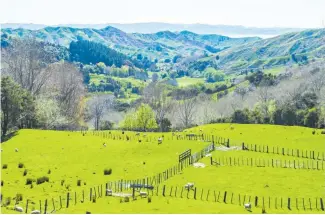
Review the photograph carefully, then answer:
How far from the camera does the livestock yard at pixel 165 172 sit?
45625 millimetres

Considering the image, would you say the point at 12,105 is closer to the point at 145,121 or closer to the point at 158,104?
the point at 145,121

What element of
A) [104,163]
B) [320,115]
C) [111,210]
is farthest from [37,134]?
[320,115]

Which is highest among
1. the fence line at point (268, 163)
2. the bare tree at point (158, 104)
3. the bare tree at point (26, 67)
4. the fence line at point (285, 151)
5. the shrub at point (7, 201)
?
the bare tree at point (26, 67)

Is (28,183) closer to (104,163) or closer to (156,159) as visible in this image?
(104,163)

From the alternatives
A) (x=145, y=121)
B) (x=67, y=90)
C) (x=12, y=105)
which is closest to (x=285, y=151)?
(x=12, y=105)

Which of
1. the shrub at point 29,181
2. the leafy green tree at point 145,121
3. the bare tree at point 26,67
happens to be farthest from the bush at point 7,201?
the leafy green tree at point 145,121

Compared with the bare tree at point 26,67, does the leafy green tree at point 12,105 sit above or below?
below

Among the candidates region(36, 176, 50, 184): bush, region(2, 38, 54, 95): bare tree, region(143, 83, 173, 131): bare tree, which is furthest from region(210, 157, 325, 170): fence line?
region(143, 83, 173, 131): bare tree

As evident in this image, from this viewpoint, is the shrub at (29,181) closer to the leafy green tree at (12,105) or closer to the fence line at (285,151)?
the leafy green tree at (12,105)

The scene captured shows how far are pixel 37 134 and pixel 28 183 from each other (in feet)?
115

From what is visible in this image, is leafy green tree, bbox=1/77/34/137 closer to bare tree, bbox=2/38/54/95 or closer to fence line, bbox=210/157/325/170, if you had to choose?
bare tree, bbox=2/38/54/95

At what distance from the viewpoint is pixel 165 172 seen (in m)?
60.4

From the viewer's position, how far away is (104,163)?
67.9 metres

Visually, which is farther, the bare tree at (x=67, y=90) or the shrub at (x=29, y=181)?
the bare tree at (x=67, y=90)
